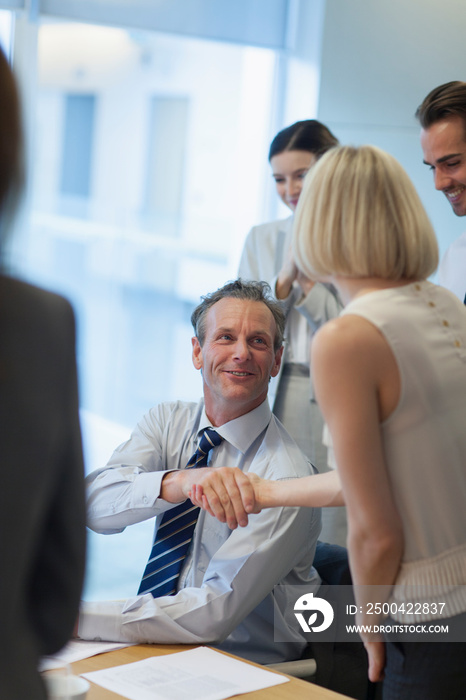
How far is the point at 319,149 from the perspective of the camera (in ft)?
9.74

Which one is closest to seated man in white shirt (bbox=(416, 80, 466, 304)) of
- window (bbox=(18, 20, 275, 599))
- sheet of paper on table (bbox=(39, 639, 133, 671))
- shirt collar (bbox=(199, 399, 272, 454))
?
shirt collar (bbox=(199, 399, 272, 454))

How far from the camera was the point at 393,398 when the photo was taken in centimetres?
119

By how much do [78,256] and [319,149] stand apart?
6.10ft

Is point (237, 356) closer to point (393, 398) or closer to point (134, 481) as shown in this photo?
point (134, 481)

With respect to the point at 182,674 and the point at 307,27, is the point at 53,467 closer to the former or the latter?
the point at 182,674

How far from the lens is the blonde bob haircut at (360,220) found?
1215mm

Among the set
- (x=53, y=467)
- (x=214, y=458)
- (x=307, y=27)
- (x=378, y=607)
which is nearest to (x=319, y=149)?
(x=214, y=458)

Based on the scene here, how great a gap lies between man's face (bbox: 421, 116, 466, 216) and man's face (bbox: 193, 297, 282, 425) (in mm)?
689

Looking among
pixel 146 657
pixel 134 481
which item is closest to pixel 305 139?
pixel 134 481

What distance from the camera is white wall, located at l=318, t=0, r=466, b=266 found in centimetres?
362

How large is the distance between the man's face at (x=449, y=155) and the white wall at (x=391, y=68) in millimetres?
1111

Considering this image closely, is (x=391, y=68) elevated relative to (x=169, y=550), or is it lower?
elevated

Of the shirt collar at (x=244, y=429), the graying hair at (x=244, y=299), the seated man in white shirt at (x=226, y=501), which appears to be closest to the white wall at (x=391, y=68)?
the graying hair at (x=244, y=299)

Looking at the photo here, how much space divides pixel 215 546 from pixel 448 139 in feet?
4.38
